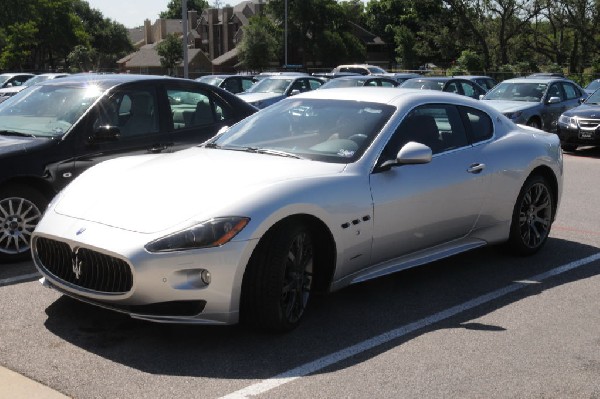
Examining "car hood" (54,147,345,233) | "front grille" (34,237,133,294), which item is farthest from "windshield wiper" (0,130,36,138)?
"front grille" (34,237,133,294)

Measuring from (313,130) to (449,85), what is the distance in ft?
51.9

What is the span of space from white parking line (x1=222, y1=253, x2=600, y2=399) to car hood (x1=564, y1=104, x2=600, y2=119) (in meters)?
10.3

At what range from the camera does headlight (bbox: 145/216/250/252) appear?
431 centimetres

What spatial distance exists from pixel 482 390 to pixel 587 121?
13204 millimetres

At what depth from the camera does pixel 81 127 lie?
22.9 ft

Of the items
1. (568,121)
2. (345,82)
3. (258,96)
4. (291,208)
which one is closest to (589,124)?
(568,121)

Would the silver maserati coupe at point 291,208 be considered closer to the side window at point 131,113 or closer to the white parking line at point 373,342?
the white parking line at point 373,342

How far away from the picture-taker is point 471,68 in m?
53.1

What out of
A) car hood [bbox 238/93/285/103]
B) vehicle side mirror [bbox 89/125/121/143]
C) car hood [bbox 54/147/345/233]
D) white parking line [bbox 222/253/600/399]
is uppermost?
vehicle side mirror [bbox 89/125/121/143]

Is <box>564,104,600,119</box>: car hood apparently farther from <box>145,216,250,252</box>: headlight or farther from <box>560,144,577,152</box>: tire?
<box>145,216,250,252</box>: headlight

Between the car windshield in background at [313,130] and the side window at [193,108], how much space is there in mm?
1681

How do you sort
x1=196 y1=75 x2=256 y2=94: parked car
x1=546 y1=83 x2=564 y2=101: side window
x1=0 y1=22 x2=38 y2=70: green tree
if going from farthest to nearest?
1. x1=0 y1=22 x2=38 y2=70: green tree
2. x1=196 y1=75 x2=256 y2=94: parked car
3. x1=546 y1=83 x2=564 y2=101: side window

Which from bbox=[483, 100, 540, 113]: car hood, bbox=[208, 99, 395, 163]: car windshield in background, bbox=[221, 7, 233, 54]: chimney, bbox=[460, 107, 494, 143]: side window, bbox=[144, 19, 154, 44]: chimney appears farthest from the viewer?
bbox=[144, 19, 154, 44]: chimney

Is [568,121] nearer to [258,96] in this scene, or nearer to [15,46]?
[258,96]
